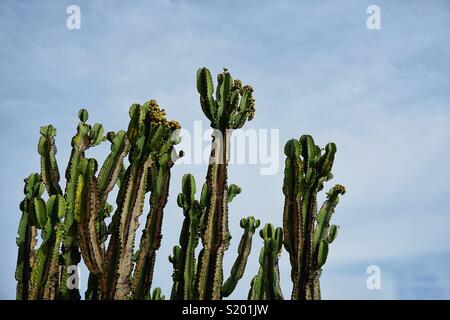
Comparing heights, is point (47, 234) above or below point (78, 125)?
below

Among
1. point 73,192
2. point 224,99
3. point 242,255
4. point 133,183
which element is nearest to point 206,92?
point 224,99

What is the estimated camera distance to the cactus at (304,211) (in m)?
6.59

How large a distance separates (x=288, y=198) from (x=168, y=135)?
5.78 ft

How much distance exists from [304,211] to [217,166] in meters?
1.26

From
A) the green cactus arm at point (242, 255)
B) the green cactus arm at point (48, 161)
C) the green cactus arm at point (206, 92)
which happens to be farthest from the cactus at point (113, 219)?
the green cactus arm at point (242, 255)

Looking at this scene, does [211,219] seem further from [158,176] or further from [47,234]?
[47,234]

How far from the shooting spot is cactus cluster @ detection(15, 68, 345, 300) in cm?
646

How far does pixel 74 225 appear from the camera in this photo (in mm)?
6762

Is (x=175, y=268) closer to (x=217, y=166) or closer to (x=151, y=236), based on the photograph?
(x=151, y=236)

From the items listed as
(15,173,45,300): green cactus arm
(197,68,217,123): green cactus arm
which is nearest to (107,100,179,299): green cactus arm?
(197,68,217,123): green cactus arm

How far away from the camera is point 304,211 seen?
22.2 ft

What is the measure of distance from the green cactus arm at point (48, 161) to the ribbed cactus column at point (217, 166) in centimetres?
257
